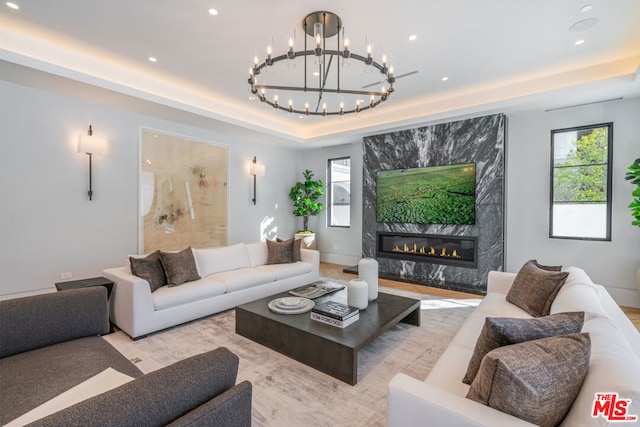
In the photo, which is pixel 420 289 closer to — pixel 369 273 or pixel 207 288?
pixel 369 273

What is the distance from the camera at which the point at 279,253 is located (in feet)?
15.7

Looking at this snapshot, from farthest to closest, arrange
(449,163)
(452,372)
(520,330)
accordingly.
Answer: (449,163) → (452,372) → (520,330)

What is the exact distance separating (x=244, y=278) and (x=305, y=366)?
69.1 inches

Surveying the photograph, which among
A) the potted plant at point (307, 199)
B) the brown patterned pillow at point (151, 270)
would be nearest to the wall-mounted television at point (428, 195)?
the potted plant at point (307, 199)

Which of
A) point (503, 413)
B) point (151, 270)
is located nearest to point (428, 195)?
point (151, 270)

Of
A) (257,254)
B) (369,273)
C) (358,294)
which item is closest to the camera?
(358,294)

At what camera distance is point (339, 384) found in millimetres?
2266

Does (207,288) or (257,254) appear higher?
(257,254)

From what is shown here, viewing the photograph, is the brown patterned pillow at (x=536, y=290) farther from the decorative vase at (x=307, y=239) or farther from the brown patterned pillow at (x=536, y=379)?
the decorative vase at (x=307, y=239)

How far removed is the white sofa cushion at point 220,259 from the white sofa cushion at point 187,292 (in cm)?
22

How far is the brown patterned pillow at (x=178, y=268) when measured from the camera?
3.48m

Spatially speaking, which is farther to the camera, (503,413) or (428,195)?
(428,195)

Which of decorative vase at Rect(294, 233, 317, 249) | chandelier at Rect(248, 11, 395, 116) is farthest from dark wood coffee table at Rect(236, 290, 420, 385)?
decorative vase at Rect(294, 233, 317, 249)

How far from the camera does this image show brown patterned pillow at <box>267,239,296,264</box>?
4.77 m
